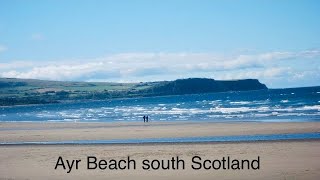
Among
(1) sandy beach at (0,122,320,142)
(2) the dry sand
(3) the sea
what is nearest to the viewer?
(2) the dry sand

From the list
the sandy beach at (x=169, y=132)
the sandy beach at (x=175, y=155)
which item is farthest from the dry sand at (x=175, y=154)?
the sandy beach at (x=169, y=132)

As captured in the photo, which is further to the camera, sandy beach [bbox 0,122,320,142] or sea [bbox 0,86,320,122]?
sea [bbox 0,86,320,122]

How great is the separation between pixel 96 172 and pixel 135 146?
8291 millimetres

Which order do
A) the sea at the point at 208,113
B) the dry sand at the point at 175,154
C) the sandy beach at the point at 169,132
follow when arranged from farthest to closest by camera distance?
1. the sea at the point at 208,113
2. the sandy beach at the point at 169,132
3. the dry sand at the point at 175,154

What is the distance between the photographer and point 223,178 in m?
14.8

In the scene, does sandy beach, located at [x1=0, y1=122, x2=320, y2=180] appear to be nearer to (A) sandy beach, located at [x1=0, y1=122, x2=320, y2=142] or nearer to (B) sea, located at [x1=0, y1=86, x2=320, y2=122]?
(A) sandy beach, located at [x1=0, y1=122, x2=320, y2=142]

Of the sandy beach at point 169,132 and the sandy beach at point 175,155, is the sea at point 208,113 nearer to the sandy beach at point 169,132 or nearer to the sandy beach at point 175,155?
the sandy beach at point 169,132

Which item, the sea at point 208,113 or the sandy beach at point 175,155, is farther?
the sea at point 208,113

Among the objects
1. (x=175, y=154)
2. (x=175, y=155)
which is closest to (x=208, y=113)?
(x=175, y=154)

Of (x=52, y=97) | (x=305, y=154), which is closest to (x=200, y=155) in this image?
(x=305, y=154)

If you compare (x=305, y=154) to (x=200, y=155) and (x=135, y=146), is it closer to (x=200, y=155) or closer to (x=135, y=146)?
→ (x=200, y=155)

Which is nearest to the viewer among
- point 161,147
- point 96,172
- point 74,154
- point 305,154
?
point 96,172

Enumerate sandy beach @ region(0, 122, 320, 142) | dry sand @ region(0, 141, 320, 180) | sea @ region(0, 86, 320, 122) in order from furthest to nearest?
sea @ region(0, 86, 320, 122)
sandy beach @ region(0, 122, 320, 142)
dry sand @ region(0, 141, 320, 180)

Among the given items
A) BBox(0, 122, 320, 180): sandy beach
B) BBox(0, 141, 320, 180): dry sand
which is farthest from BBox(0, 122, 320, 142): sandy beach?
BBox(0, 141, 320, 180): dry sand
